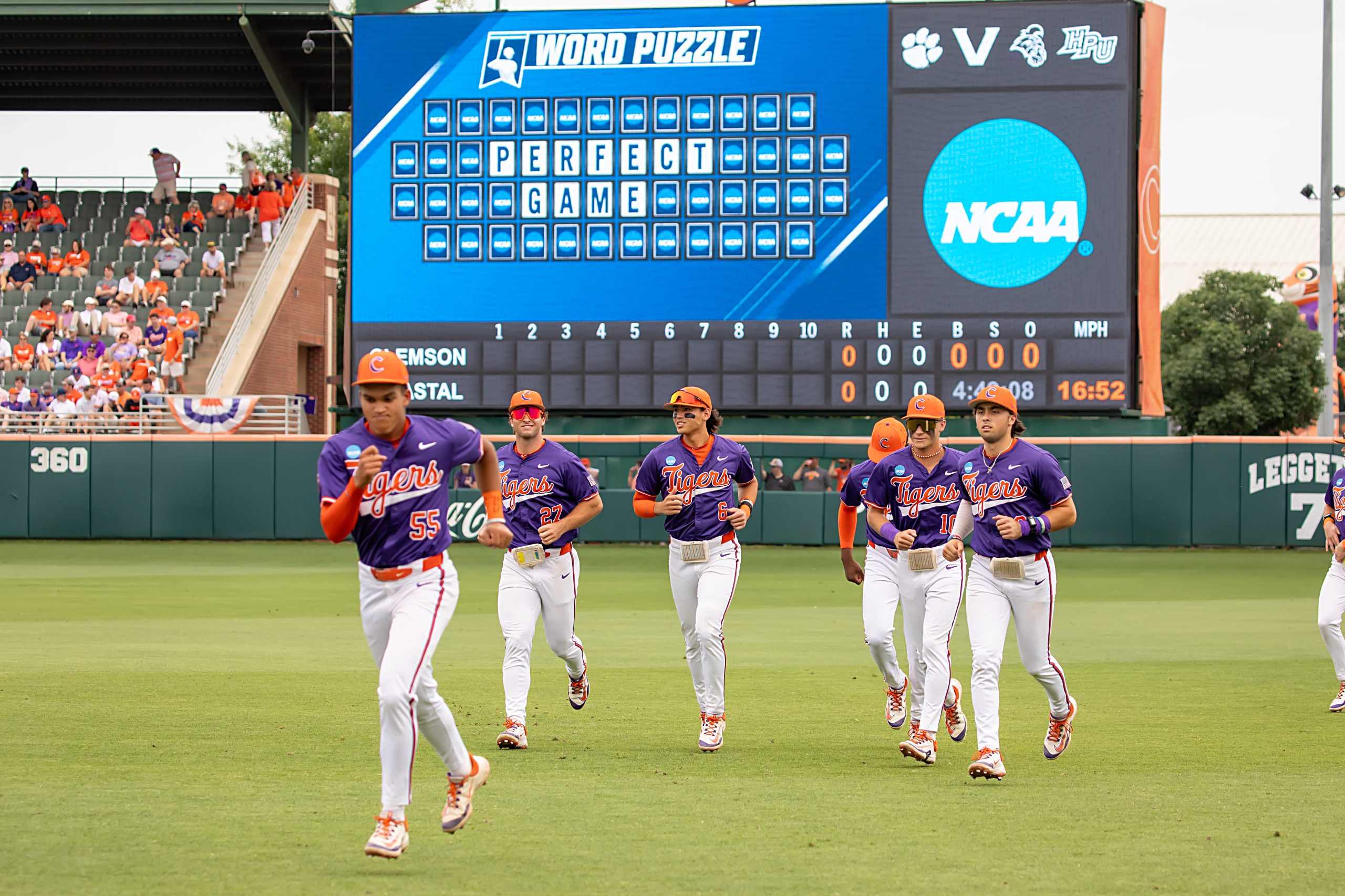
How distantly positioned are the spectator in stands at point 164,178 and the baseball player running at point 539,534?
27.2m

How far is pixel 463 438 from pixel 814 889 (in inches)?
90.4

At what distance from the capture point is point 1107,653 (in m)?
12.7

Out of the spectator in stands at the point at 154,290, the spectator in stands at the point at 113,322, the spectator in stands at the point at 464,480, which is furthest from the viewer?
the spectator in stands at the point at 154,290

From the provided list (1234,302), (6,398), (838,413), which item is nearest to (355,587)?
(838,413)

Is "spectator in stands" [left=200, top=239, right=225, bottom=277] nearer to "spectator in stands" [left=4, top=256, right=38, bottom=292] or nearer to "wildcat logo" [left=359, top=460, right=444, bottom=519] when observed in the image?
"spectator in stands" [left=4, top=256, right=38, bottom=292]

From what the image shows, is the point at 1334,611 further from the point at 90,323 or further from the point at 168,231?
the point at 168,231

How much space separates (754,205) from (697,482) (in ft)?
45.4

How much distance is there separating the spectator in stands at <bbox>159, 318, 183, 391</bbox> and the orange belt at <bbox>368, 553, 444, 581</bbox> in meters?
23.3

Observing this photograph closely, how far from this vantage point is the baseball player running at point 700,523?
8336mm

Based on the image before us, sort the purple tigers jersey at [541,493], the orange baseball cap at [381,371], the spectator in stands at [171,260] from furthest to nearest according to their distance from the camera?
the spectator in stands at [171,260] < the purple tigers jersey at [541,493] < the orange baseball cap at [381,371]

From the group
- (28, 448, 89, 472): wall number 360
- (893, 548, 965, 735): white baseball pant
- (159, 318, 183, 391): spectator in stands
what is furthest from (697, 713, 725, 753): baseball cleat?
(159, 318, 183, 391): spectator in stands

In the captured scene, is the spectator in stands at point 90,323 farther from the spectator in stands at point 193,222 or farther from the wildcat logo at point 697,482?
the wildcat logo at point 697,482

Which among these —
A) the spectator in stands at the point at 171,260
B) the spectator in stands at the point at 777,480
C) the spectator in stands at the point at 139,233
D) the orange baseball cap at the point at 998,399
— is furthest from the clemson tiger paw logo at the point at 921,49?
the spectator in stands at the point at 139,233

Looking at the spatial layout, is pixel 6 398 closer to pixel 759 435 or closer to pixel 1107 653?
pixel 759 435
